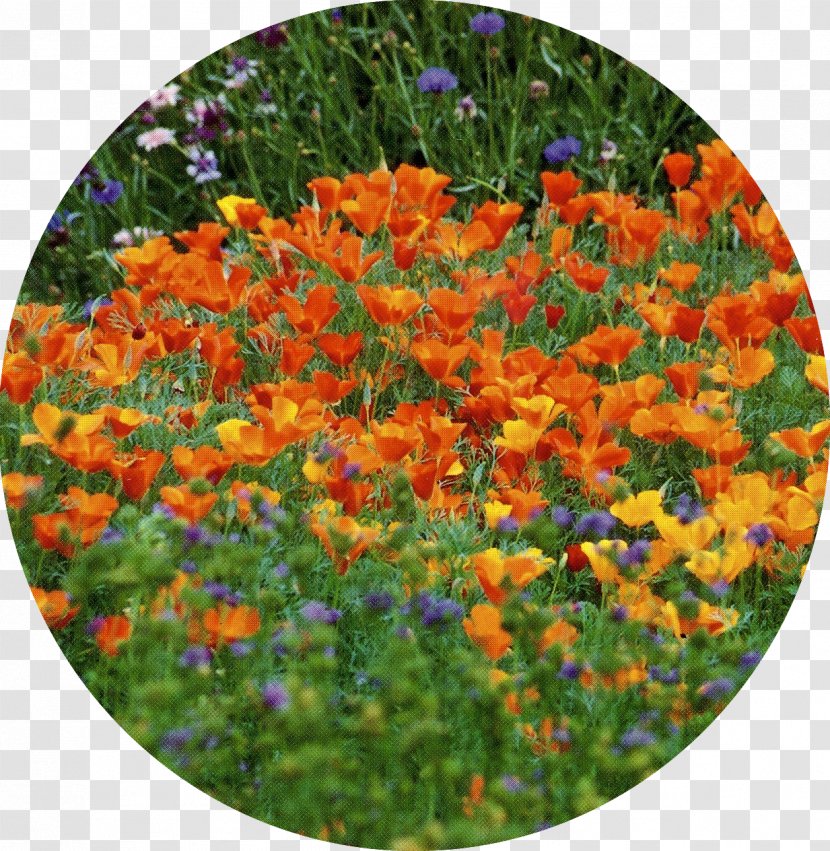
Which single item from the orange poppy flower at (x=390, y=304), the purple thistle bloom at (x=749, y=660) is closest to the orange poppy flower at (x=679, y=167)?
the orange poppy flower at (x=390, y=304)

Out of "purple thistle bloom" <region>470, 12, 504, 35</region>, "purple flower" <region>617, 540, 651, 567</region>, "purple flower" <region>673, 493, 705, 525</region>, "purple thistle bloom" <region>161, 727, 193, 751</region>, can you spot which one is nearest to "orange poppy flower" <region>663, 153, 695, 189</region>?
"purple thistle bloom" <region>470, 12, 504, 35</region>

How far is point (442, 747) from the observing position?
151 centimetres

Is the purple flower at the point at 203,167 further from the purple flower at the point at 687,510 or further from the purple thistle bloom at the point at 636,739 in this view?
the purple thistle bloom at the point at 636,739

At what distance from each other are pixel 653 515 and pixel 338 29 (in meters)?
1.04

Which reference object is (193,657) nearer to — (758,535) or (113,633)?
(113,633)

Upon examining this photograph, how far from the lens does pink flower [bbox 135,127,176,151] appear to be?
232 centimetres

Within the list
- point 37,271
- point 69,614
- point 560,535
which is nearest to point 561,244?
point 560,535

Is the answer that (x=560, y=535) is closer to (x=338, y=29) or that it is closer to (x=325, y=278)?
(x=325, y=278)

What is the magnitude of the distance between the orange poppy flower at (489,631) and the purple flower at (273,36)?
3.53ft

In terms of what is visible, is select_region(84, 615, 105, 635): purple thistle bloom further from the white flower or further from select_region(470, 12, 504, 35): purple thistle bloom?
select_region(470, 12, 504, 35): purple thistle bloom

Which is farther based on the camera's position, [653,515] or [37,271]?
[37,271]

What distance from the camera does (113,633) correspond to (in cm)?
167

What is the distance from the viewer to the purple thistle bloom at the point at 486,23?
223 centimetres

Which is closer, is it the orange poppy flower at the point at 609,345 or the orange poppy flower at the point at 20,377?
the orange poppy flower at the point at 20,377
